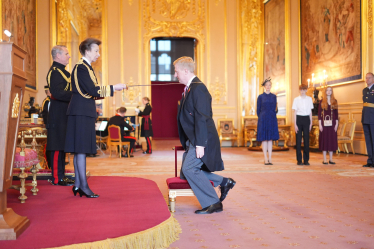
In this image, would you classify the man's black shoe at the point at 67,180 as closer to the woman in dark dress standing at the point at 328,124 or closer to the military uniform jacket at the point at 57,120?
the military uniform jacket at the point at 57,120

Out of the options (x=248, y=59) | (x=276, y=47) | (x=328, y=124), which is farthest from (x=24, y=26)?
(x=276, y=47)

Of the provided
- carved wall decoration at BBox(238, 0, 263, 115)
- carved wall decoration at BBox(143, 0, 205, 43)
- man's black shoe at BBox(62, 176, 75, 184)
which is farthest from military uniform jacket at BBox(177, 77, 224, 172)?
carved wall decoration at BBox(143, 0, 205, 43)

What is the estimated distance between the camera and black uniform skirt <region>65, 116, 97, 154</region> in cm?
311

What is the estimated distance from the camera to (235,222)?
9.12 feet

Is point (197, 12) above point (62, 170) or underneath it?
above

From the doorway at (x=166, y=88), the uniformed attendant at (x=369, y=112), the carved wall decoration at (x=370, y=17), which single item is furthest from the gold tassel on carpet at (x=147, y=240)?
the doorway at (x=166, y=88)

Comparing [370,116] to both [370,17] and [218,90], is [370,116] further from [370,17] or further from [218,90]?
[218,90]

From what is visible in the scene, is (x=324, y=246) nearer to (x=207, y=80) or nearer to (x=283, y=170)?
(x=283, y=170)

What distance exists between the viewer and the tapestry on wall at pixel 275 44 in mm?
11906

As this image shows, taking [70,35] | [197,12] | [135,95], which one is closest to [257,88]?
[197,12]

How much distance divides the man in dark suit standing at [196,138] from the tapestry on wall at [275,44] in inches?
371

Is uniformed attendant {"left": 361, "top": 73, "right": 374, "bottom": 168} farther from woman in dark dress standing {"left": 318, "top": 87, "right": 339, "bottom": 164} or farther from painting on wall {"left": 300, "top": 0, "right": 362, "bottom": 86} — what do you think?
painting on wall {"left": 300, "top": 0, "right": 362, "bottom": 86}

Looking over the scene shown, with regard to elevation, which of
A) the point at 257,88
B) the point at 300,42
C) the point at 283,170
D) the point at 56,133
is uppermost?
the point at 300,42

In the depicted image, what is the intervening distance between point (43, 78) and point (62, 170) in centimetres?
764
